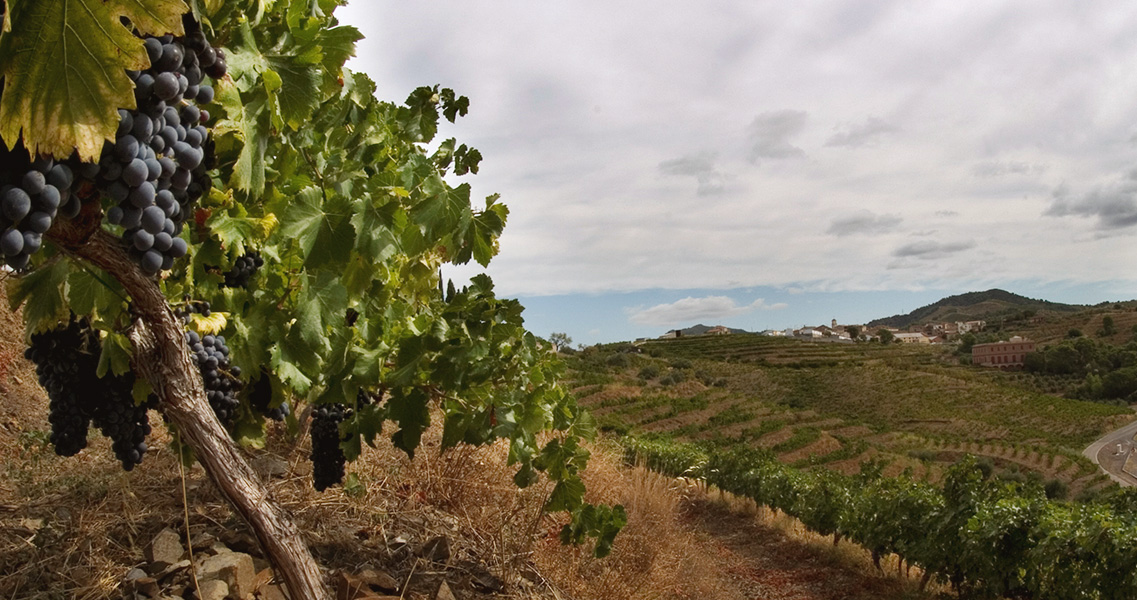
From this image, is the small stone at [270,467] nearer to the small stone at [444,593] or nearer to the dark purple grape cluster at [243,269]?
the small stone at [444,593]

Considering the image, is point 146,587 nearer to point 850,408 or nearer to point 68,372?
point 68,372

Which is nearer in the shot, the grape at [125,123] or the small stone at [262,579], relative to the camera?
the grape at [125,123]

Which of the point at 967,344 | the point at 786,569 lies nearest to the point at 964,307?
the point at 967,344

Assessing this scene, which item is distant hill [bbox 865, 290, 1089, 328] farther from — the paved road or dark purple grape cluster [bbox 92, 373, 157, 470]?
dark purple grape cluster [bbox 92, 373, 157, 470]

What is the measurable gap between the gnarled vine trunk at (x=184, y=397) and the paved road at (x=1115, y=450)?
5724 cm

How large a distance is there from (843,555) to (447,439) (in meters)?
11.8

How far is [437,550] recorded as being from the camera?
4.37 meters

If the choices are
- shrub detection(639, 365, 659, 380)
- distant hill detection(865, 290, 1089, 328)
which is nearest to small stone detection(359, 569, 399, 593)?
shrub detection(639, 365, 659, 380)

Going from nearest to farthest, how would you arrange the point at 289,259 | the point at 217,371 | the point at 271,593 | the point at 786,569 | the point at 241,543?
the point at 217,371 → the point at 289,259 → the point at 271,593 → the point at 241,543 → the point at 786,569

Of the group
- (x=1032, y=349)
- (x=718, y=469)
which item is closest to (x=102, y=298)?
(x=718, y=469)

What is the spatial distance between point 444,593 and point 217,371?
192 cm

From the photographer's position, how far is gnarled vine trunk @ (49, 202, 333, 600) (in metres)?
1.55

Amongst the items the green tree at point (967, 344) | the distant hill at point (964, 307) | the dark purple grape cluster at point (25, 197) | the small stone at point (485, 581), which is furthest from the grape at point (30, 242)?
the distant hill at point (964, 307)

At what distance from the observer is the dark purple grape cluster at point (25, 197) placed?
1146mm
